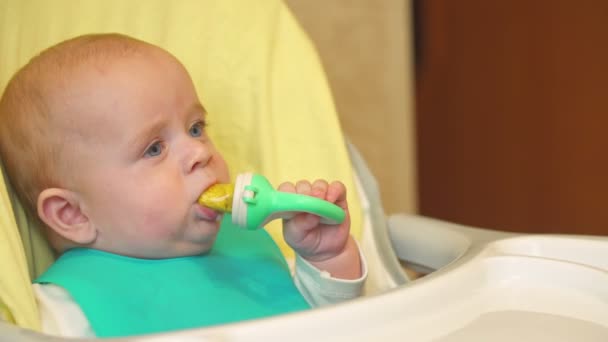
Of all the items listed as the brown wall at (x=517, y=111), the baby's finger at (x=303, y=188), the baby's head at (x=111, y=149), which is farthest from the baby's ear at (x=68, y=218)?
the brown wall at (x=517, y=111)

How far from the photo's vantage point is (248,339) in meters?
0.51

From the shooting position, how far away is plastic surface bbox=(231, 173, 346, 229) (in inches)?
26.2

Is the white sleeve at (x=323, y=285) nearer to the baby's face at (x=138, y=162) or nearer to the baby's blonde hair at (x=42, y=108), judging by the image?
the baby's face at (x=138, y=162)

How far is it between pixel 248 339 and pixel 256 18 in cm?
56

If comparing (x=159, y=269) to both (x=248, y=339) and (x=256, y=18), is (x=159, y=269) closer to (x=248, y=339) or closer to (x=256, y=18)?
(x=248, y=339)

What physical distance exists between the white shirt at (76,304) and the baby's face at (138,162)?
0.29 feet

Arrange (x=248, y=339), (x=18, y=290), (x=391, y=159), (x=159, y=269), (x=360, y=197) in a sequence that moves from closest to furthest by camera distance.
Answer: (x=248, y=339)
(x=18, y=290)
(x=159, y=269)
(x=360, y=197)
(x=391, y=159)

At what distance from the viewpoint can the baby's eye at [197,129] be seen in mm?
791

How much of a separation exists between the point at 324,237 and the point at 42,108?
1.01 feet

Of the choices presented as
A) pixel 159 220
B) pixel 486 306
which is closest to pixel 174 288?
pixel 159 220

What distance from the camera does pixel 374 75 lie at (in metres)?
1.52

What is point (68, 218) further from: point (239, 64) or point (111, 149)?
point (239, 64)

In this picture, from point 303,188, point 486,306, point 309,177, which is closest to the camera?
point 486,306

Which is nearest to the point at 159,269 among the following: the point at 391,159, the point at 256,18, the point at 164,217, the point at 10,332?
the point at 164,217
